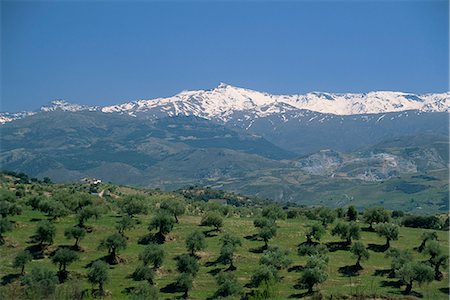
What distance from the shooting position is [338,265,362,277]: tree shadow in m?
83.4

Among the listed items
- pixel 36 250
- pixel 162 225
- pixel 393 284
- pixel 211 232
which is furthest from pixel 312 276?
pixel 36 250

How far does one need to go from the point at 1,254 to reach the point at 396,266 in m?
63.5

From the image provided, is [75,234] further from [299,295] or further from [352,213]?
[352,213]

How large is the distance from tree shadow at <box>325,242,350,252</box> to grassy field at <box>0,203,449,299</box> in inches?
60.5

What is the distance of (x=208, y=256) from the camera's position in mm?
89812

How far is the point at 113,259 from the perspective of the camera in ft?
281

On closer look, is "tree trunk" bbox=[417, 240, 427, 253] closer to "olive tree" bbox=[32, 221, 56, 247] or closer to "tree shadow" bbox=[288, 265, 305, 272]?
"tree shadow" bbox=[288, 265, 305, 272]

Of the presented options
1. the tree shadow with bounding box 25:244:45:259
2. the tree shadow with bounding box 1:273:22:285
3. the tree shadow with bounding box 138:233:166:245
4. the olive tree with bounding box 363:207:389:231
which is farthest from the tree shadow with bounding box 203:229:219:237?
the tree shadow with bounding box 1:273:22:285

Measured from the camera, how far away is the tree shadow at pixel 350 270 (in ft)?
274

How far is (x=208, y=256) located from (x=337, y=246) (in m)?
25.0

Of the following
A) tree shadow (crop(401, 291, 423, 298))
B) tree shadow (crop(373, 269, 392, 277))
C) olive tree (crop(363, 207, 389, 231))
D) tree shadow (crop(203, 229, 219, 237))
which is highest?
olive tree (crop(363, 207, 389, 231))

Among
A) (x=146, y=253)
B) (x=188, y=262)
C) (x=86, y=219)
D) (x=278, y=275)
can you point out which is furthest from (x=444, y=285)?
(x=86, y=219)

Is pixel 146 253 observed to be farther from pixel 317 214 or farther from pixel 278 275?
A: pixel 317 214

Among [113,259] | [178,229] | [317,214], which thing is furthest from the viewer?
[317,214]
